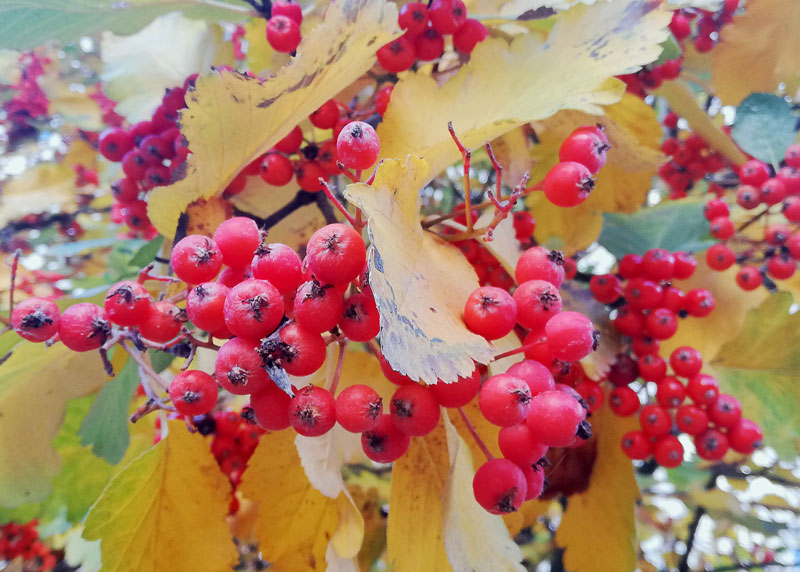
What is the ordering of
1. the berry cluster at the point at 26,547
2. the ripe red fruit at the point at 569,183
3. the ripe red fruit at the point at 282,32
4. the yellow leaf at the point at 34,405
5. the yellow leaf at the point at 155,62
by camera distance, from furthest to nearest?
the berry cluster at the point at 26,547
the yellow leaf at the point at 155,62
the ripe red fruit at the point at 282,32
the yellow leaf at the point at 34,405
the ripe red fruit at the point at 569,183

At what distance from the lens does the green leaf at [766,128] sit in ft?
3.76

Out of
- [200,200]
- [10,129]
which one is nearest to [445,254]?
[200,200]

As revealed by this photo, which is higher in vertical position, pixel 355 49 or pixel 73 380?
pixel 355 49

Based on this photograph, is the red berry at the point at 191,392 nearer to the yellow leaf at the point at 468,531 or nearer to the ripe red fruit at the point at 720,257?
the yellow leaf at the point at 468,531

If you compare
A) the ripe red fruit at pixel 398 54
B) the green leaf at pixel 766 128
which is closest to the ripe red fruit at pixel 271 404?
the ripe red fruit at pixel 398 54

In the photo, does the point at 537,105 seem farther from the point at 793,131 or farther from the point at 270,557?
the point at 793,131

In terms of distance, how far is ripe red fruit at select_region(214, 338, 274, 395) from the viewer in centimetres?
48

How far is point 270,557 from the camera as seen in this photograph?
79 cm

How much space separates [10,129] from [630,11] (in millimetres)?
2207

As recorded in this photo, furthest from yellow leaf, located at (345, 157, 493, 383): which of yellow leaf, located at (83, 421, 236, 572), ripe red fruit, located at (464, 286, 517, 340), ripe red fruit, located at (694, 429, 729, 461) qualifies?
ripe red fruit, located at (694, 429, 729, 461)

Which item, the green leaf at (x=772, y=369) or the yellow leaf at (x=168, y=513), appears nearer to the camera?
the yellow leaf at (x=168, y=513)

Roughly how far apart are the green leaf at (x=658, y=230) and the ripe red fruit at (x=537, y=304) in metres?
0.65

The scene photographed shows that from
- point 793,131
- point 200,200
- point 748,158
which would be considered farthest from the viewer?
point 748,158

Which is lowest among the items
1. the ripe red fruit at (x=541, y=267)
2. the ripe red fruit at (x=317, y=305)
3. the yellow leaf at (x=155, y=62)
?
the ripe red fruit at (x=541, y=267)
